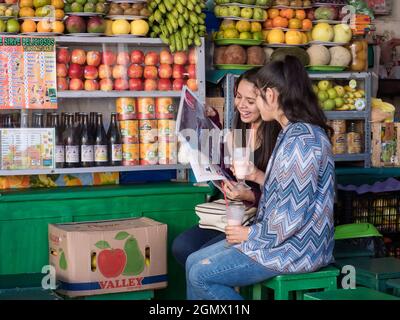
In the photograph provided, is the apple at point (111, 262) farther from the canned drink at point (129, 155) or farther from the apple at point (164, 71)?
the apple at point (164, 71)

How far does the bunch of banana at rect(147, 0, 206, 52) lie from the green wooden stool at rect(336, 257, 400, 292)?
1639 mm

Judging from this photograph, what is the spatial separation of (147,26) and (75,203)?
1.13 m

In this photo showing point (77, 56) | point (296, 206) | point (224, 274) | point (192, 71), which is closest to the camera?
point (296, 206)

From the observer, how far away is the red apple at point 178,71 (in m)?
4.57

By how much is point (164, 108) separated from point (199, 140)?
3.13 ft

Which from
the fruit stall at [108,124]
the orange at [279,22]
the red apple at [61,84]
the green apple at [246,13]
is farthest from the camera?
the orange at [279,22]

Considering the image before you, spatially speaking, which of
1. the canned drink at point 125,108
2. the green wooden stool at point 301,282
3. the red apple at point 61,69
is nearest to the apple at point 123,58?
the canned drink at point 125,108

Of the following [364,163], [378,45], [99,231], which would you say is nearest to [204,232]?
[99,231]

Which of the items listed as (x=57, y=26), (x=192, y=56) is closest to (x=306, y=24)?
(x=192, y=56)

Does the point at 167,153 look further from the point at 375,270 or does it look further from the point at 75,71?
the point at 375,270

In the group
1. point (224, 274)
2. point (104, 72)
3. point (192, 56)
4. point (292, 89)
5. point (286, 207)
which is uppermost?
point (192, 56)

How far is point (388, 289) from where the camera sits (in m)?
3.38

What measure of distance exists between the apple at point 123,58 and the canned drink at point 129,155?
494 mm

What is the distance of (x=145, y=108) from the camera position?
453cm
